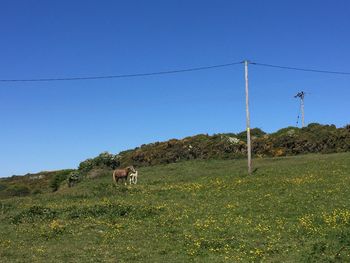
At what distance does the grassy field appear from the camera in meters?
18.2

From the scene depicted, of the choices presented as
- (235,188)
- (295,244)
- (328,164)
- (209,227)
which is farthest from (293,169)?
(295,244)

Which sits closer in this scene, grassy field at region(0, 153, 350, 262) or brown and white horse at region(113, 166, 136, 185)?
grassy field at region(0, 153, 350, 262)

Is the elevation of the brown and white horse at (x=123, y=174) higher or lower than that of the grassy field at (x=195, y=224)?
higher

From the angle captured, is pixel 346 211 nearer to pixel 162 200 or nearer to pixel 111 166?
pixel 162 200

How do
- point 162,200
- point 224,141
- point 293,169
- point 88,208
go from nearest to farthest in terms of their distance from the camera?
point 88,208 < point 162,200 < point 293,169 < point 224,141

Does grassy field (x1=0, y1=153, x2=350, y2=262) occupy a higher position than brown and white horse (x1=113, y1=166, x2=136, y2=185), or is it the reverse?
brown and white horse (x1=113, y1=166, x2=136, y2=185)

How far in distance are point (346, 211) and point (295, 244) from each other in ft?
18.1

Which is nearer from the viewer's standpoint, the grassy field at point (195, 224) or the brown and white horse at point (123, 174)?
the grassy field at point (195, 224)

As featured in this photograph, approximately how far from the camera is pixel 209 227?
22.5 metres

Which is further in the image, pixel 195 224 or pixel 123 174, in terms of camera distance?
pixel 123 174

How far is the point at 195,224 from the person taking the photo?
23328mm

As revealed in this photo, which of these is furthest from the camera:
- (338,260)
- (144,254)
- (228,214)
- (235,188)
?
(235,188)

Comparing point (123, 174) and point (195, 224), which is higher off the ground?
point (123, 174)

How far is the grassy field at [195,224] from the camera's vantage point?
59.7 feet
